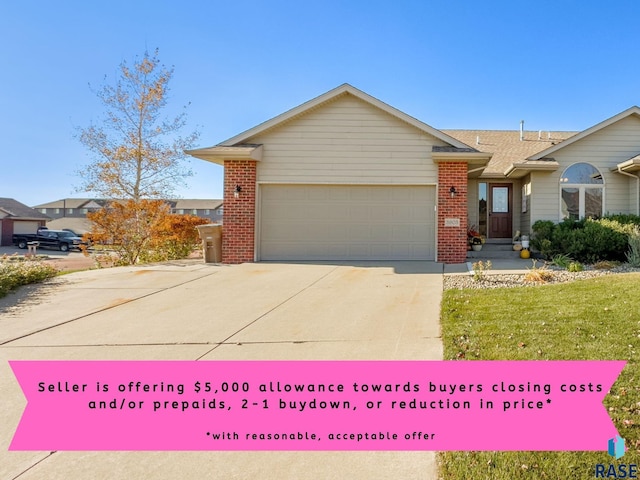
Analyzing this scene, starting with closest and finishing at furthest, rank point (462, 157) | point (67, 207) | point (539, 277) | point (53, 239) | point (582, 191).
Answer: point (539, 277) → point (462, 157) → point (582, 191) → point (53, 239) → point (67, 207)

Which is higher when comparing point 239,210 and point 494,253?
point 239,210

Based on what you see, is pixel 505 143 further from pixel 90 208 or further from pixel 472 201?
pixel 90 208

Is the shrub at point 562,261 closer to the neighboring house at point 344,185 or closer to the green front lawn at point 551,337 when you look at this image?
the green front lawn at point 551,337

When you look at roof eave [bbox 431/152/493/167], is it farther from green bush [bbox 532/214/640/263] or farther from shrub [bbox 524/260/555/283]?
shrub [bbox 524/260/555/283]

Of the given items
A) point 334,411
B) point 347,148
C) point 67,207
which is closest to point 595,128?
point 347,148

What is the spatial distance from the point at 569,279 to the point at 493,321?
4305 millimetres

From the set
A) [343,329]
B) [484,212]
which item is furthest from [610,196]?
[343,329]

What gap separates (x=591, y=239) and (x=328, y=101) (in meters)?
8.07

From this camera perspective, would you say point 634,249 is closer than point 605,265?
No

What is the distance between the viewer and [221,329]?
5051 millimetres

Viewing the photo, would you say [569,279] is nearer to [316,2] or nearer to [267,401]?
[267,401]

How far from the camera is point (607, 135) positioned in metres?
12.3

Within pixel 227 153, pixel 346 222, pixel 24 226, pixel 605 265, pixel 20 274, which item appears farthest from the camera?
pixel 24 226

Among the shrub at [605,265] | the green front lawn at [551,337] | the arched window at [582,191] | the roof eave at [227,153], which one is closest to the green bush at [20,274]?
the roof eave at [227,153]
